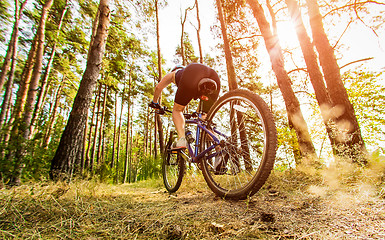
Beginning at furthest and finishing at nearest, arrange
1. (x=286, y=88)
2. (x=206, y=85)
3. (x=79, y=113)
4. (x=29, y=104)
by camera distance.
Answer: (x=29, y=104)
(x=286, y=88)
(x=79, y=113)
(x=206, y=85)

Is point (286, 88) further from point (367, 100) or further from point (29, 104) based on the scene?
point (29, 104)

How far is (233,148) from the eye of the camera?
190 centimetres

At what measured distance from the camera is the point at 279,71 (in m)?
5.30

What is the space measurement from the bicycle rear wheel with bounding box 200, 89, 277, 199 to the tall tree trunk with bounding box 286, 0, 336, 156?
131 inches

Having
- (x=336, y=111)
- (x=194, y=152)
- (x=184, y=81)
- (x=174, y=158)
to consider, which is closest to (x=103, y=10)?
(x=184, y=81)

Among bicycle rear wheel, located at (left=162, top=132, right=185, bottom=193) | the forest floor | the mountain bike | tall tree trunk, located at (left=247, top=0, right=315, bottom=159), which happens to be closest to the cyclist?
the mountain bike

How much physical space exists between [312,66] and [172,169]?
195 inches

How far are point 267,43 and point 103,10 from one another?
4.91 m

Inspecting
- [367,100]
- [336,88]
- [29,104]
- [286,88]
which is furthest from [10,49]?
[367,100]

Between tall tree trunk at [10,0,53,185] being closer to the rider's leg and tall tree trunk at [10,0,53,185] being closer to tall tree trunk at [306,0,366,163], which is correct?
the rider's leg

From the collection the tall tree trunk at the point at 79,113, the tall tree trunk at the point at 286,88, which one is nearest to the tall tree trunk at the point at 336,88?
the tall tree trunk at the point at 286,88

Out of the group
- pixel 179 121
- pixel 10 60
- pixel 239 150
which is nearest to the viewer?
pixel 239 150

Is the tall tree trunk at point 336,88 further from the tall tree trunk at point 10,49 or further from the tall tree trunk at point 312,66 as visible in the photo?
the tall tree trunk at point 10,49

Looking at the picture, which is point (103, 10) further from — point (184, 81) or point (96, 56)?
point (184, 81)
